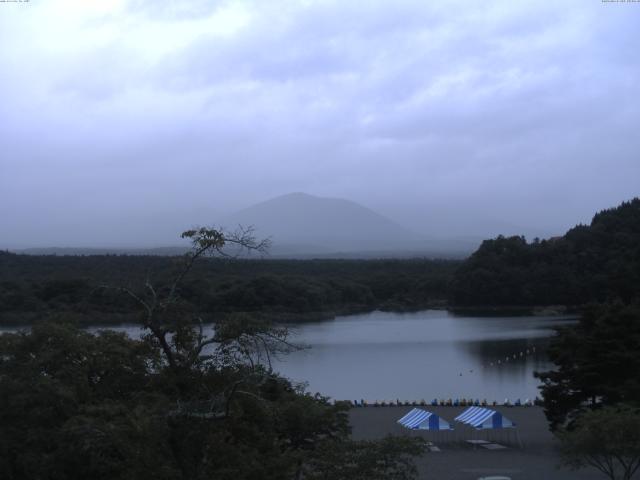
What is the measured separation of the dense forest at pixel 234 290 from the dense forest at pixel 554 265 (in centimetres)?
267

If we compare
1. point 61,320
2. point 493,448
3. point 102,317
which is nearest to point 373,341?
point 102,317

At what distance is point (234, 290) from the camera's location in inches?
1361

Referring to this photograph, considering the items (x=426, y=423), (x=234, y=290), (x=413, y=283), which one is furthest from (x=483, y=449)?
(x=413, y=283)

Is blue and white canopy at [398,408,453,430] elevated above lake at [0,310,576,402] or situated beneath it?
elevated above

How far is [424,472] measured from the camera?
Result: 33.8ft

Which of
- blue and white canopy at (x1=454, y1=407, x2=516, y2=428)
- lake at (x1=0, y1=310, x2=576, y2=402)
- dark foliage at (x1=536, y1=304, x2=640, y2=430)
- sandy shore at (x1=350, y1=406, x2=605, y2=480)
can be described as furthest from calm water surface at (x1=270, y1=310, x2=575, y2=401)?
dark foliage at (x1=536, y1=304, x2=640, y2=430)

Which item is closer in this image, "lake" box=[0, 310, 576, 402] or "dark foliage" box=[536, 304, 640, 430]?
"dark foliage" box=[536, 304, 640, 430]

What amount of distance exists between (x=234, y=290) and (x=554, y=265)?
17.5m

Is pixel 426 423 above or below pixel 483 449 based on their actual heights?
above

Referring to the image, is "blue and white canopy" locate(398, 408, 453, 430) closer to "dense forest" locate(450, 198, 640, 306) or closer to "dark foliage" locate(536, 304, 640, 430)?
"dark foliage" locate(536, 304, 640, 430)

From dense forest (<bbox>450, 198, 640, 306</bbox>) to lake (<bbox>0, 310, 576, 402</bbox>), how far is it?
4.41 m

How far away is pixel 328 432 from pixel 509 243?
122 feet

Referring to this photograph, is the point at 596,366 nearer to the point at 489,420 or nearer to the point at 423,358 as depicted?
the point at 489,420

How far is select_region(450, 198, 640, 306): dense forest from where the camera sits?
38.8 meters
